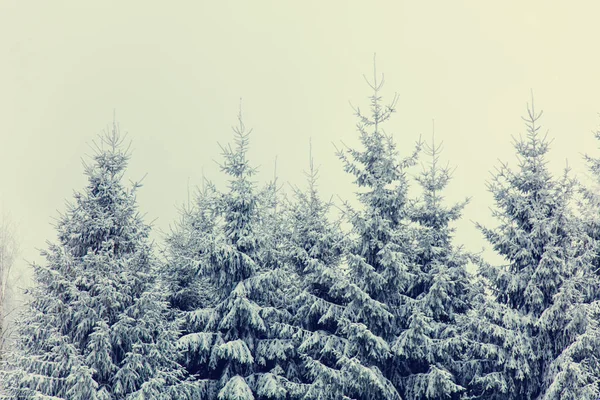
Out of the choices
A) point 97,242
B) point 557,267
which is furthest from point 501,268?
point 97,242

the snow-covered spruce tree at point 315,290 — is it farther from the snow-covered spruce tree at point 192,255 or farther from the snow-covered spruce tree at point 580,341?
the snow-covered spruce tree at point 580,341

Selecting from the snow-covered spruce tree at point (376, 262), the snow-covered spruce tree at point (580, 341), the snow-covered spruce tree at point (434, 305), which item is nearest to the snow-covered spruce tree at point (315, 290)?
the snow-covered spruce tree at point (376, 262)

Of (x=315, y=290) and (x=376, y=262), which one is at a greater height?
(x=376, y=262)

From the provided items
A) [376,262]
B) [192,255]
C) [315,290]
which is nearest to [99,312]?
[192,255]

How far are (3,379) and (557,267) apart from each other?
Result: 17.4 m

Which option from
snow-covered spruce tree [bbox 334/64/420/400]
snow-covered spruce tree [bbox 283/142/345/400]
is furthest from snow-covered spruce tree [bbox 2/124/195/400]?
snow-covered spruce tree [bbox 334/64/420/400]

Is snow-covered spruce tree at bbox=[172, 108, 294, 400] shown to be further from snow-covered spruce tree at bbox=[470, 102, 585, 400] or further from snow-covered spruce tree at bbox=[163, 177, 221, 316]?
snow-covered spruce tree at bbox=[470, 102, 585, 400]

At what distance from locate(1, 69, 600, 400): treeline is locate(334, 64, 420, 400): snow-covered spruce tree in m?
0.07

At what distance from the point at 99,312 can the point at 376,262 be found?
31.1 ft

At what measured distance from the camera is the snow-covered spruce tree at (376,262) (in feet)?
62.8

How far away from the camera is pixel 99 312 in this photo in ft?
57.5

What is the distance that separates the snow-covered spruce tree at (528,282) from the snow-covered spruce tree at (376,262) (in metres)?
2.94

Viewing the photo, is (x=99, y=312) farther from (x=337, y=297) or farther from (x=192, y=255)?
(x=337, y=297)

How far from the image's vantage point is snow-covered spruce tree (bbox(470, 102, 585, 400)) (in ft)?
59.4
